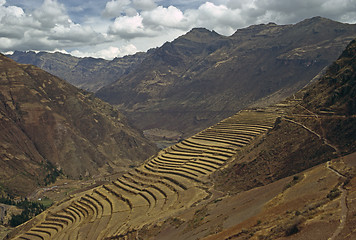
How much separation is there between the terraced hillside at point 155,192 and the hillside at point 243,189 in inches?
12.9

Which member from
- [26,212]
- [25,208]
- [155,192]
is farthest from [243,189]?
[25,208]

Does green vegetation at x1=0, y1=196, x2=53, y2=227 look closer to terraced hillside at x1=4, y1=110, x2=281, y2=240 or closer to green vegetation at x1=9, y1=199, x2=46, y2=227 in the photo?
A: green vegetation at x1=9, y1=199, x2=46, y2=227

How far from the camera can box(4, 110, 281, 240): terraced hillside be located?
6738 centimetres

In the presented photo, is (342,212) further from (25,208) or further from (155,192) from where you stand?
(25,208)

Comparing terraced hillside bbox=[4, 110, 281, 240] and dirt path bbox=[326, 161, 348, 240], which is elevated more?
dirt path bbox=[326, 161, 348, 240]

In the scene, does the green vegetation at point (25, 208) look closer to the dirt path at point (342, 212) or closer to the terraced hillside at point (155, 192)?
the terraced hillside at point (155, 192)

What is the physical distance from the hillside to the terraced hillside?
33cm

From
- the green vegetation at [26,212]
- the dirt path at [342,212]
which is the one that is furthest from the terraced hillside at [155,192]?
the dirt path at [342,212]

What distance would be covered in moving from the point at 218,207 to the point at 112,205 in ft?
118

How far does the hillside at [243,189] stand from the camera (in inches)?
1228

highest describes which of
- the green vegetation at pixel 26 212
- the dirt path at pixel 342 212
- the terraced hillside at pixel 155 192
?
the dirt path at pixel 342 212

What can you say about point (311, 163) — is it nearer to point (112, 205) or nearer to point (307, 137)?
point (307, 137)

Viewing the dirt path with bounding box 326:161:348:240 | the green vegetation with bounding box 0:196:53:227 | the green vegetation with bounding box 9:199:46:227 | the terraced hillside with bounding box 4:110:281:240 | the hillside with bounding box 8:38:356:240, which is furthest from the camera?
the green vegetation with bounding box 0:196:53:227

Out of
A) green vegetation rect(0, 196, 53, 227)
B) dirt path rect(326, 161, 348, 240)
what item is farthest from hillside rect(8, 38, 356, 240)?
green vegetation rect(0, 196, 53, 227)
